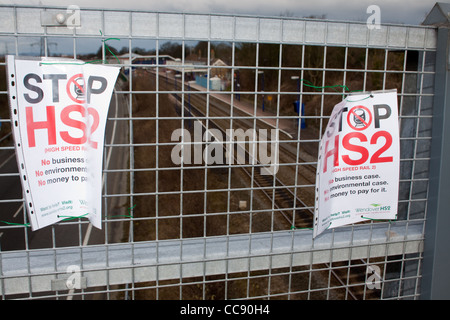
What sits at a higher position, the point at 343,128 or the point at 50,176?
the point at 343,128

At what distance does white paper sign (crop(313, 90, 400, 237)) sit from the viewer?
2.38 metres

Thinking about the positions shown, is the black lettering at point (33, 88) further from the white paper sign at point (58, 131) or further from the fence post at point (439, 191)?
the fence post at point (439, 191)

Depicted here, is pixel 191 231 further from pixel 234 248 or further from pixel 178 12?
pixel 178 12

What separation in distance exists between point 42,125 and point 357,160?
1.72 m

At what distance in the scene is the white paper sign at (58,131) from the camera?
187cm

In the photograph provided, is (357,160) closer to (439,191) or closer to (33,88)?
(439,191)

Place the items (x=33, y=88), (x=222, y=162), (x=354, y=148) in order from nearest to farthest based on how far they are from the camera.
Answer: (x=33, y=88)
(x=354, y=148)
(x=222, y=162)

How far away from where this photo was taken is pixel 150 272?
A: 2.27m

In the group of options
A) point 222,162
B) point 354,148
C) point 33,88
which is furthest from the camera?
point 222,162

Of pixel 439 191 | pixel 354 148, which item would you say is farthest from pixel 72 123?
pixel 439 191

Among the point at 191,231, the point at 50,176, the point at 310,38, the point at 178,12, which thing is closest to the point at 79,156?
the point at 50,176

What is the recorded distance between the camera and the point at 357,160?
242cm

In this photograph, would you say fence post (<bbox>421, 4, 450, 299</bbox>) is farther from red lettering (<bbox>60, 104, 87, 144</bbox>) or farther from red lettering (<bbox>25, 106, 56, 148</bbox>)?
red lettering (<bbox>25, 106, 56, 148</bbox>)

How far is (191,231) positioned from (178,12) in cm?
855
